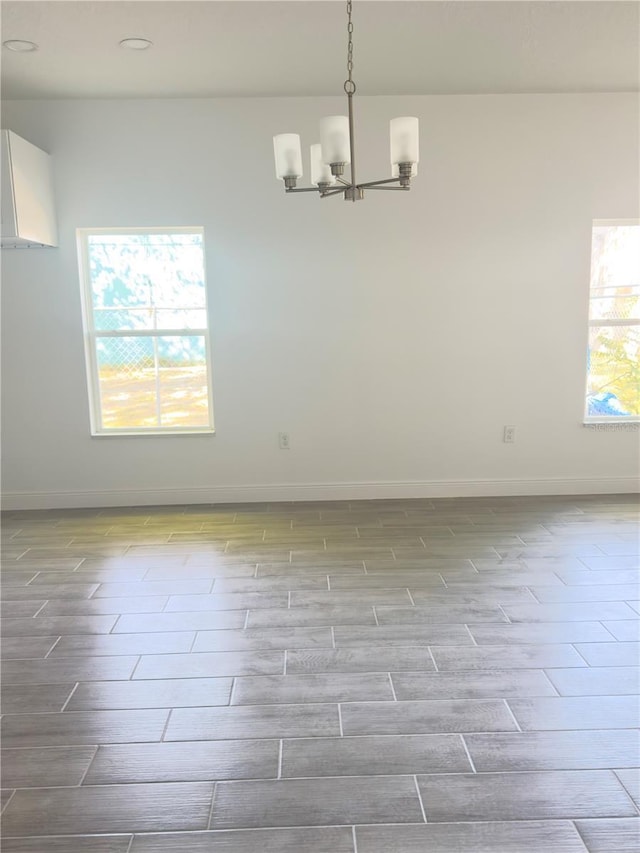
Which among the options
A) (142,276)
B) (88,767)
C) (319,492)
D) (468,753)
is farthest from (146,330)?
(468,753)

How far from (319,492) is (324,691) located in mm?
2378

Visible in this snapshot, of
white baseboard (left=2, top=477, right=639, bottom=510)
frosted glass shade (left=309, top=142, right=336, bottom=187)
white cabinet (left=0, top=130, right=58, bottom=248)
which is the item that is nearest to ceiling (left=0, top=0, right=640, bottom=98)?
white cabinet (left=0, top=130, right=58, bottom=248)

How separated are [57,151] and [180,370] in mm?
1647

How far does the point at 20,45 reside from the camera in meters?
3.25

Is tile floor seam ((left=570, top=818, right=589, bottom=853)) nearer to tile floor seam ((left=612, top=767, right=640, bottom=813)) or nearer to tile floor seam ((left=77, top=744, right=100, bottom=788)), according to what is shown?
tile floor seam ((left=612, top=767, right=640, bottom=813))

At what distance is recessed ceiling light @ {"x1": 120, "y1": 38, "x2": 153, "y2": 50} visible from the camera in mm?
3219

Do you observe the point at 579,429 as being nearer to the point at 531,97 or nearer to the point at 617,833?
the point at 531,97

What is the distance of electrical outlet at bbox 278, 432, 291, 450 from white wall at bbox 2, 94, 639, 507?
0.04 metres

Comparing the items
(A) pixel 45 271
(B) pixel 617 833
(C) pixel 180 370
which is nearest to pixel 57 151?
(A) pixel 45 271

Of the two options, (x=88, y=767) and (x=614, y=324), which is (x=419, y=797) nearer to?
(x=88, y=767)

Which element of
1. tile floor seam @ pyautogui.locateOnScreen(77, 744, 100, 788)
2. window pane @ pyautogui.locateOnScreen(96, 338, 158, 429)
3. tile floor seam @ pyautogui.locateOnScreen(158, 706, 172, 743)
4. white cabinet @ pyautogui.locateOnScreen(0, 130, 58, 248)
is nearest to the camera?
tile floor seam @ pyautogui.locateOnScreen(77, 744, 100, 788)

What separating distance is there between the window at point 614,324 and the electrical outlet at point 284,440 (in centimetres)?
219

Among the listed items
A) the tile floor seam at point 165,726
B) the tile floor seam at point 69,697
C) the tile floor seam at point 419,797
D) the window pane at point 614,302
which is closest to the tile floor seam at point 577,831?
the tile floor seam at point 419,797

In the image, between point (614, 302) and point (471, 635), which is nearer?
point (471, 635)
